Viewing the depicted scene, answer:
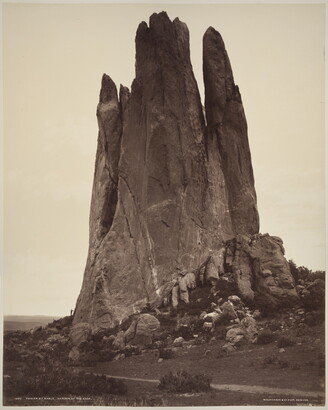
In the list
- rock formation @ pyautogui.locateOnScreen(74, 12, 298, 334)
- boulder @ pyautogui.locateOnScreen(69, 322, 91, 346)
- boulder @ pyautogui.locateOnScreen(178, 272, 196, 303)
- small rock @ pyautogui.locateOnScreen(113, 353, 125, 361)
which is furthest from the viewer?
rock formation @ pyautogui.locateOnScreen(74, 12, 298, 334)

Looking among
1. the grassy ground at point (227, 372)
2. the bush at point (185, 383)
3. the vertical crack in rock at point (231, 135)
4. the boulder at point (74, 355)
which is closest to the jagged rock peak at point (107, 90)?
the vertical crack in rock at point (231, 135)

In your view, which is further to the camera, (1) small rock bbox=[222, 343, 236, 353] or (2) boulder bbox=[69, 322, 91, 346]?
(2) boulder bbox=[69, 322, 91, 346]

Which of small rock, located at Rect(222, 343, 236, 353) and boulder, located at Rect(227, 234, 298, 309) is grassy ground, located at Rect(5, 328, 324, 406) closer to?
small rock, located at Rect(222, 343, 236, 353)

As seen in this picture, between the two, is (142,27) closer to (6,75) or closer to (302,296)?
(6,75)

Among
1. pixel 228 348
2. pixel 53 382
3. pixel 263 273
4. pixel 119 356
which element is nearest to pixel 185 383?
pixel 228 348

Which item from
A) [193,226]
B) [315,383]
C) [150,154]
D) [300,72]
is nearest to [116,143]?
[150,154]

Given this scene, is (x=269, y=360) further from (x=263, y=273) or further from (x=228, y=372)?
(x=263, y=273)

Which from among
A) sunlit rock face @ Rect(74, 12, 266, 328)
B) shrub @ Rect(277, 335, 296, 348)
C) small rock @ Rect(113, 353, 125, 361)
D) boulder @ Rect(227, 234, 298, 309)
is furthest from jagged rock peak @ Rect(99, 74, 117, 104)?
shrub @ Rect(277, 335, 296, 348)
